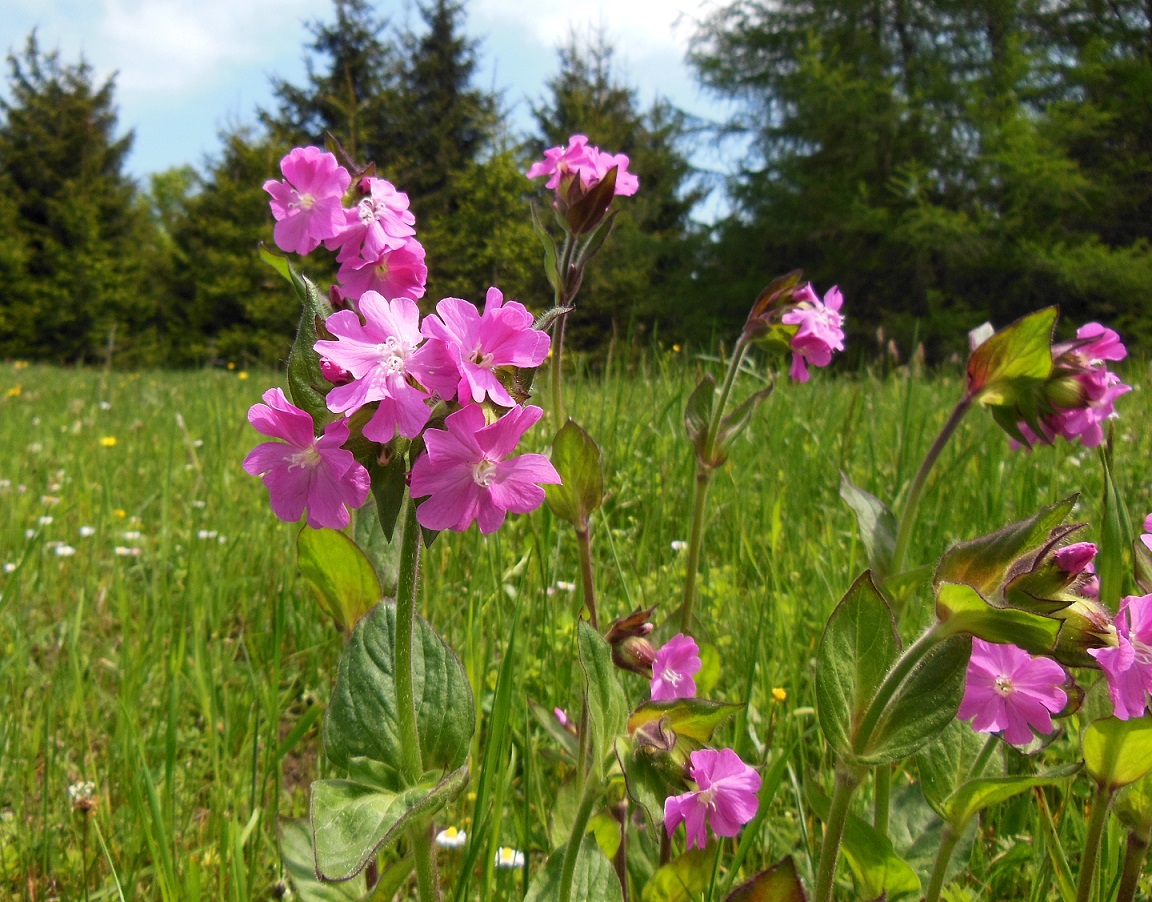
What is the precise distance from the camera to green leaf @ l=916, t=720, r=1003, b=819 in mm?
899

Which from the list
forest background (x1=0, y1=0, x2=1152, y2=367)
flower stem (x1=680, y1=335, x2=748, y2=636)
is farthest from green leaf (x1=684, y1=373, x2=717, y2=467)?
forest background (x1=0, y1=0, x2=1152, y2=367)

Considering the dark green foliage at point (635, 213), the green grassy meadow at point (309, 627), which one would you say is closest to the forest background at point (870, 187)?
the dark green foliage at point (635, 213)

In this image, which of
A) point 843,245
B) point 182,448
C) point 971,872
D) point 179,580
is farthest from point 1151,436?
point 843,245

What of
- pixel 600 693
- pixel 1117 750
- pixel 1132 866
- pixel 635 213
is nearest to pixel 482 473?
pixel 600 693

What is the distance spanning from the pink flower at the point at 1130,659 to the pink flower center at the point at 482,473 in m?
→ 0.50

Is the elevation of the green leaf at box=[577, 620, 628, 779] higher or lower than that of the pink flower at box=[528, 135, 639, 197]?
lower

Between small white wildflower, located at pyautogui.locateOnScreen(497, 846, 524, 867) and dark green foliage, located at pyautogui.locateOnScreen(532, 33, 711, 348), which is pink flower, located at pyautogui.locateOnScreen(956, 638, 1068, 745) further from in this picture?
dark green foliage, located at pyautogui.locateOnScreen(532, 33, 711, 348)

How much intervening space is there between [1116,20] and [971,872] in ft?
65.3

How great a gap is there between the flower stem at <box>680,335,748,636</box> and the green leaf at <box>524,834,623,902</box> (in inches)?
13.3

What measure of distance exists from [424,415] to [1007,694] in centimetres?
60

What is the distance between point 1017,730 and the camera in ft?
2.48

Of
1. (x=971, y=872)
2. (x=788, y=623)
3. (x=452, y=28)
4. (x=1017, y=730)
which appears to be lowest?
(x=971, y=872)

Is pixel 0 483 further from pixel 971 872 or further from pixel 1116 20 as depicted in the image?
pixel 1116 20

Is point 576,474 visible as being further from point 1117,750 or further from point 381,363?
point 1117,750
